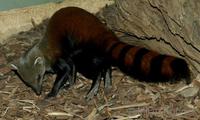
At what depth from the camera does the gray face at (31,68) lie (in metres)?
5.01

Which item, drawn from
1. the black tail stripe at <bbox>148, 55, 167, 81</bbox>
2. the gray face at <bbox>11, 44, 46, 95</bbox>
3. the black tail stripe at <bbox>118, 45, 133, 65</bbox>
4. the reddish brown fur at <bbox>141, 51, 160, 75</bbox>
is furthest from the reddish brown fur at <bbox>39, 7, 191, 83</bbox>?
the black tail stripe at <bbox>148, 55, 167, 81</bbox>

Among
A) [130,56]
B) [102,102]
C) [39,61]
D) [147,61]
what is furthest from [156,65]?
[39,61]

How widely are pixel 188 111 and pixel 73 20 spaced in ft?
4.46

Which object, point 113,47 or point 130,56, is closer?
point 130,56

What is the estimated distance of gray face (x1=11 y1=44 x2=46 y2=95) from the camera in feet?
16.4

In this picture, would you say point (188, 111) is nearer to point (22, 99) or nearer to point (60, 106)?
point (60, 106)

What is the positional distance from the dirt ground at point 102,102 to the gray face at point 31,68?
0.25ft

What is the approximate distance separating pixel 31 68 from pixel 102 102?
2.74ft

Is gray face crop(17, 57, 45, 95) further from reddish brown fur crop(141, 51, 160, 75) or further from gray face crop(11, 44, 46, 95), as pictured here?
reddish brown fur crop(141, 51, 160, 75)

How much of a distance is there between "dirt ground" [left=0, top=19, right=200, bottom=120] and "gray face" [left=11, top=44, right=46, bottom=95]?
0.25 feet

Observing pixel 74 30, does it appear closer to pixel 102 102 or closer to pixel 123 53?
pixel 102 102

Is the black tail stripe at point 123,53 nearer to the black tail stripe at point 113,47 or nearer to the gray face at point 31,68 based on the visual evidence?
the black tail stripe at point 113,47

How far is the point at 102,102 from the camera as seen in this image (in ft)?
15.3

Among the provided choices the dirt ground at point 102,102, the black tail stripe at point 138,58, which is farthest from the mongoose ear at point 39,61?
the black tail stripe at point 138,58
